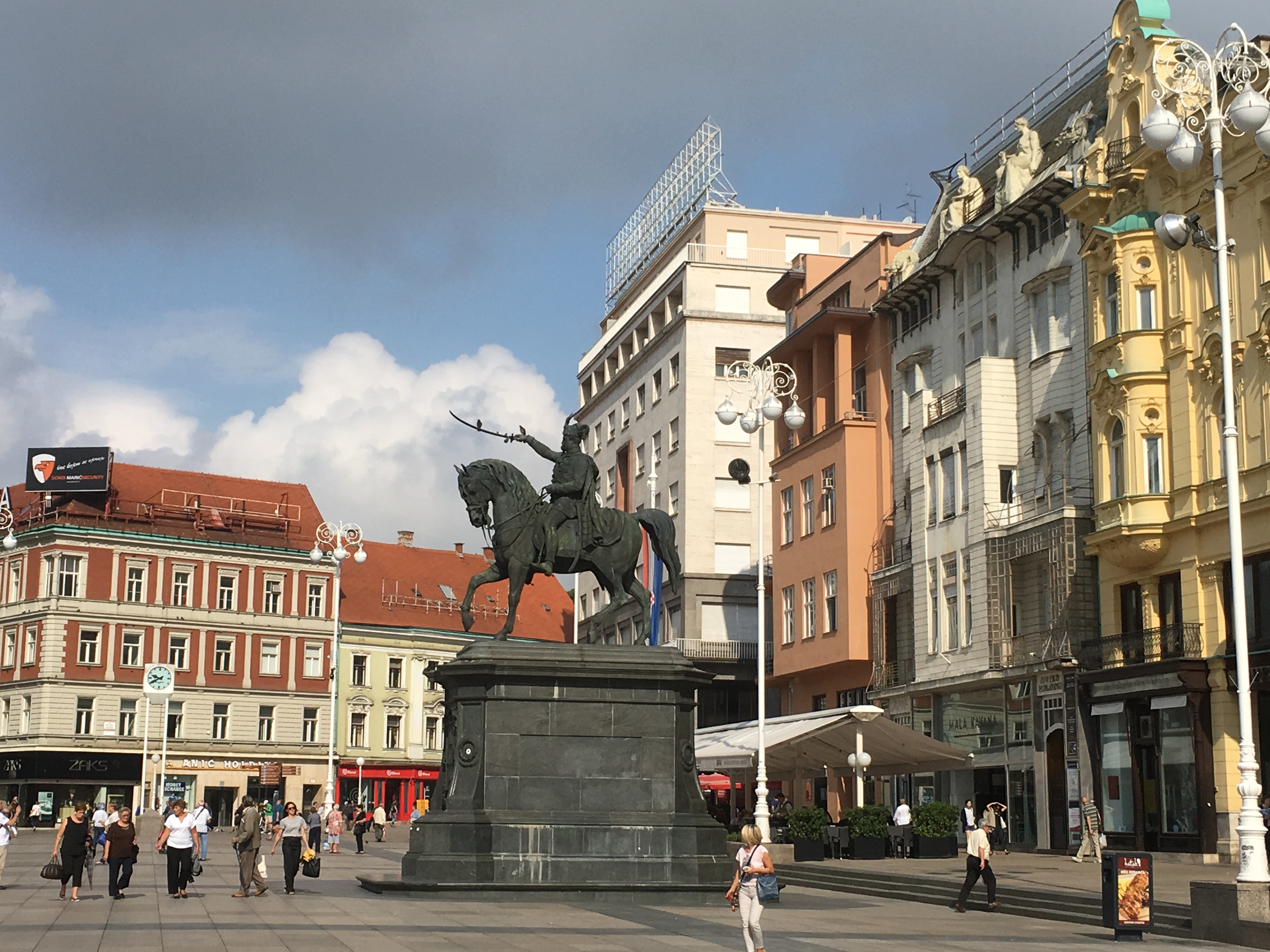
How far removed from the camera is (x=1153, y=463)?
40.2 m

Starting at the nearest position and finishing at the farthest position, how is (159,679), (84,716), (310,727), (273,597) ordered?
(159,679)
(84,716)
(273,597)
(310,727)

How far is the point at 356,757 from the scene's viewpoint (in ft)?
300

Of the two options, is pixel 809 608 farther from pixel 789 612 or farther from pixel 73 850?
pixel 73 850

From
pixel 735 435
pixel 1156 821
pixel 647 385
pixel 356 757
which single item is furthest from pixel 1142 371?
pixel 356 757

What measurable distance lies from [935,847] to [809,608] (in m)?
19.2

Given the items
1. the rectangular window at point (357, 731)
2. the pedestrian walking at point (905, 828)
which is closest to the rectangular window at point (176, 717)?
the rectangular window at point (357, 731)

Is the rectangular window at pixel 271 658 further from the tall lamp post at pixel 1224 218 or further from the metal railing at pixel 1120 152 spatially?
the tall lamp post at pixel 1224 218

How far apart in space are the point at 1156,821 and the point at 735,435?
4040cm

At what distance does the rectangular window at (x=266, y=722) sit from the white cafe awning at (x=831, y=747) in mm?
48113

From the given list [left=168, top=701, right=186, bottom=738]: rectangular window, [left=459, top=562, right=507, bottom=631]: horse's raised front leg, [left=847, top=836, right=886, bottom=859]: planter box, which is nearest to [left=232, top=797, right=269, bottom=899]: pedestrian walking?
[left=459, top=562, right=507, bottom=631]: horse's raised front leg

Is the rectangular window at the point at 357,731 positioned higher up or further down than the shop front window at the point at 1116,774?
higher up

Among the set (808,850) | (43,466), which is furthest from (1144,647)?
(43,466)

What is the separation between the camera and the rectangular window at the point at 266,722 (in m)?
88.2

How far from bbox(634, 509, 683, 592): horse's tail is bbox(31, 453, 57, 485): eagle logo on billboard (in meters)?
64.2
